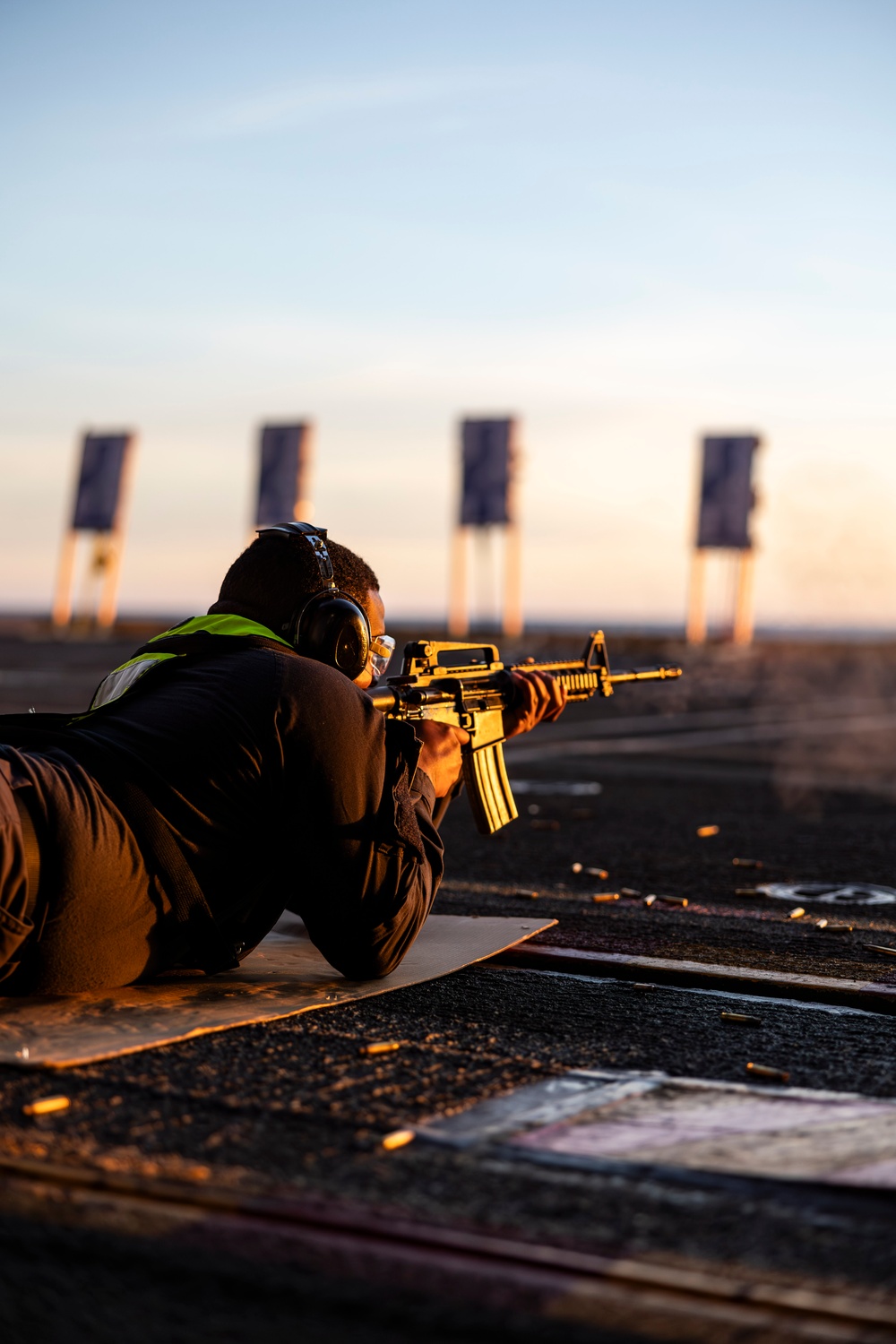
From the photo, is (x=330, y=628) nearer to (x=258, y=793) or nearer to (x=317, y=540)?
(x=317, y=540)

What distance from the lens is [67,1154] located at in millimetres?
2445

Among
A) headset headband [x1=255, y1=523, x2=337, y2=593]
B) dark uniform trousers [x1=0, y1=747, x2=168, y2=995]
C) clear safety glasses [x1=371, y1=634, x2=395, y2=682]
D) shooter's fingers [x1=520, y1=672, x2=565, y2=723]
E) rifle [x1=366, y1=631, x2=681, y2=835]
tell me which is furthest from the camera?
shooter's fingers [x1=520, y1=672, x2=565, y2=723]

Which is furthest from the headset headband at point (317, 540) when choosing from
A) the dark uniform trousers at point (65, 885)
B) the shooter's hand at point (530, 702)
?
the shooter's hand at point (530, 702)

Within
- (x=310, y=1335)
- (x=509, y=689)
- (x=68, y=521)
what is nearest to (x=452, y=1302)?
(x=310, y=1335)

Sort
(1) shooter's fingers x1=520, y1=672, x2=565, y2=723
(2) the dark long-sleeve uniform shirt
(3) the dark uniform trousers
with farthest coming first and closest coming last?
(1) shooter's fingers x1=520, y1=672, x2=565, y2=723, (2) the dark long-sleeve uniform shirt, (3) the dark uniform trousers

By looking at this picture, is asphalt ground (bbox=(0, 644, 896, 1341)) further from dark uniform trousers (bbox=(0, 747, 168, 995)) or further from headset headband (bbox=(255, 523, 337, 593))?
headset headband (bbox=(255, 523, 337, 593))

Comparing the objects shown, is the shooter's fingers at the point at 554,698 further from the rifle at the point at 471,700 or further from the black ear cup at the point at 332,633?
the black ear cup at the point at 332,633

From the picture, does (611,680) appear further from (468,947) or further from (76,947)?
(76,947)

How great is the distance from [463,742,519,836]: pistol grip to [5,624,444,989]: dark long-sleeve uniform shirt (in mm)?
916

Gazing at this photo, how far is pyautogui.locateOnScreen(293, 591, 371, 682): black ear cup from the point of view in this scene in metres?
3.57

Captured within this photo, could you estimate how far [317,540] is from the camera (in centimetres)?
374

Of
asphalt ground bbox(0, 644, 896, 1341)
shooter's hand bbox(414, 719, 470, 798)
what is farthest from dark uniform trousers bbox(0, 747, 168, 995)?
shooter's hand bbox(414, 719, 470, 798)

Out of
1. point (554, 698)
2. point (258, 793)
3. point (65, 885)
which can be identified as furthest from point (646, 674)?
point (65, 885)

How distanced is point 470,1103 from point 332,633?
1240mm
